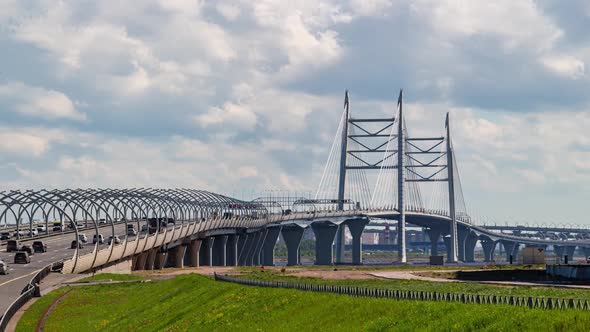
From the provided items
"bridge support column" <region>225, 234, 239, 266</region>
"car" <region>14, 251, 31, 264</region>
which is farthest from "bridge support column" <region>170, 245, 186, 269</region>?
"car" <region>14, 251, 31, 264</region>

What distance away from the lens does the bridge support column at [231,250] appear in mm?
195875

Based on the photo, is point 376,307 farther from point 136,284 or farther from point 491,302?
point 136,284

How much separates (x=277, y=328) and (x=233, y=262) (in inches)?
6150

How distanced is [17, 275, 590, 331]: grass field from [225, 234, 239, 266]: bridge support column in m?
114

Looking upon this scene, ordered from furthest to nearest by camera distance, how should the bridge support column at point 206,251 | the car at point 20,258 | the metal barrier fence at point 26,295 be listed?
the bridge support column at point 206,251
the car at point 20,258
the metal barrier fence at point 26,295

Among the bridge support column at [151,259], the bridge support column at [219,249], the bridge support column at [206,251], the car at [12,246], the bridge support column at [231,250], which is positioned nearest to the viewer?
the car at [12,246]

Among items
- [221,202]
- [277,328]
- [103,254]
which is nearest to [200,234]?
[221,202]

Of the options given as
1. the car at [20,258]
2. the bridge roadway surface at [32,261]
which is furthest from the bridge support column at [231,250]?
the car at [20,258]

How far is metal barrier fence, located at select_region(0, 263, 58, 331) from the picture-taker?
52.0m

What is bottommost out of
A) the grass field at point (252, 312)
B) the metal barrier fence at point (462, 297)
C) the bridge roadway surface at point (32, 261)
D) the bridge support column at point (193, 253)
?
the grass field at point (252, 312)

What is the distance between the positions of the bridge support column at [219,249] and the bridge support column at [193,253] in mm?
22226

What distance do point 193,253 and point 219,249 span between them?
25904 millimetres

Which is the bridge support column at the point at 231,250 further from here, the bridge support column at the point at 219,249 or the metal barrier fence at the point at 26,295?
the metal barrier fence at the point at 26,295

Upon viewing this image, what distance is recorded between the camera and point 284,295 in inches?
1891
